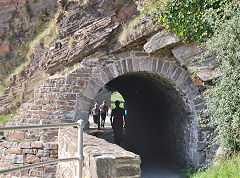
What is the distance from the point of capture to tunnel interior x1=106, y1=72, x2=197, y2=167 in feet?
24.6

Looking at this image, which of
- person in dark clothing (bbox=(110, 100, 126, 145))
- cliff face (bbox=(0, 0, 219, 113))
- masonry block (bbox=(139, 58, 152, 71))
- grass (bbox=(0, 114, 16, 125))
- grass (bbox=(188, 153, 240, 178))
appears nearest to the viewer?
grass (bbox=(188, 153, 240, 178))

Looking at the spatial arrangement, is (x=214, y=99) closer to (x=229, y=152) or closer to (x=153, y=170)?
(x=229, y=152)

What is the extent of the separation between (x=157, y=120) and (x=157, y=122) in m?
0.08

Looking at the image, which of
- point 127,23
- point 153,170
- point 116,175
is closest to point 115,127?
point 153,170

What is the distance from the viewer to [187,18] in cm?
638

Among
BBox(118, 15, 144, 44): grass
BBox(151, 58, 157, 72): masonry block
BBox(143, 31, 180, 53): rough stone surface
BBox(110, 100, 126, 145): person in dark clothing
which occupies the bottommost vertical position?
BBox(110, 100, 126, 145): person in dark clothing

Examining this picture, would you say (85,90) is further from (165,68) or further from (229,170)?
(229,170)

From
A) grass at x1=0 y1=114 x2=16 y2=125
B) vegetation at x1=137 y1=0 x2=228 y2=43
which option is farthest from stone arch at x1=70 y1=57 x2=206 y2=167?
grass at x1=0 y1=114 x2=16 y2=125

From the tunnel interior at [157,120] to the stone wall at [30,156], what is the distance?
327cm

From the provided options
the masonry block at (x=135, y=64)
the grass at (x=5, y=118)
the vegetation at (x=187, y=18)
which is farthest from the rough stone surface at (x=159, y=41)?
the grass at (x=5, y=118)

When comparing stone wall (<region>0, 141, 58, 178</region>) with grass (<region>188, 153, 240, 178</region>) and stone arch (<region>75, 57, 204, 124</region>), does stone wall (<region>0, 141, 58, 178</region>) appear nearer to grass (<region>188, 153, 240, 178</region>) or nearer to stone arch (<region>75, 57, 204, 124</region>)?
stone arch (<region>75, 57, 204, 124</region>)

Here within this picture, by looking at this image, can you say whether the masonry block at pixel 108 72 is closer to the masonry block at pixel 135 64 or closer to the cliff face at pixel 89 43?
the cliff face at pixel 89 43

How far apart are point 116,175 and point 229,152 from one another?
10.5ft

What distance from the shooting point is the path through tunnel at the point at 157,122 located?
24.7 feet
